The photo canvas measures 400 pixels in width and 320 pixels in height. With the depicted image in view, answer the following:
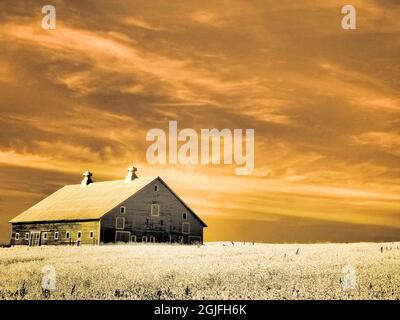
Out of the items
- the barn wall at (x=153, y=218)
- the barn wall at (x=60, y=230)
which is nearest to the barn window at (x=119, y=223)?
the barn wall at (x=153, y=218)

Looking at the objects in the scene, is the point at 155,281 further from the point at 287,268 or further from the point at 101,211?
the point at 101,211

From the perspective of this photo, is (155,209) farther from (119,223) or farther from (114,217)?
(114,217)

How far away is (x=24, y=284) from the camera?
55.1 feet

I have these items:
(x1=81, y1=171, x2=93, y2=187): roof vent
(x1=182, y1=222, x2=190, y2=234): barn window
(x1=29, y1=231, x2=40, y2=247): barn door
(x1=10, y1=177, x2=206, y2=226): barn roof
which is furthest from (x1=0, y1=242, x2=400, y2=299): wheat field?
(x1=81, y1=171, x2=93, y2=187): roof vent

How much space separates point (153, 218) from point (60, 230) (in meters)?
9.89

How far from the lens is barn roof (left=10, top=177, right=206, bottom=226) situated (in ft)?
175

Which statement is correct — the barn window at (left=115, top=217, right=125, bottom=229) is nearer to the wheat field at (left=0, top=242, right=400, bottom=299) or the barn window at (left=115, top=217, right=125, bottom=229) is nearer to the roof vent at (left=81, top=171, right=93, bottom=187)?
the roof vent at (left=81, top=171, right=93, bottom=187)

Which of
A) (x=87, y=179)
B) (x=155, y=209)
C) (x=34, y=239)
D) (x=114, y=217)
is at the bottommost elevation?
(x=34, y=239)

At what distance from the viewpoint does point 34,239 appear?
59.4 m

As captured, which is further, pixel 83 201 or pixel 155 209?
pixel 83 201

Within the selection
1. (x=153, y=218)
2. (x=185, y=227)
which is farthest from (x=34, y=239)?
(x=185, y=227)
